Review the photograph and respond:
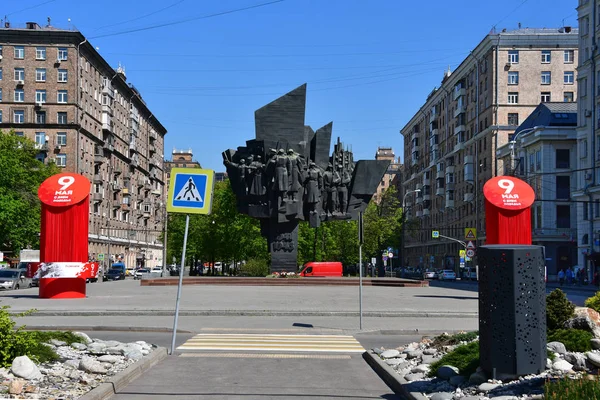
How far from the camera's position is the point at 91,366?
9680mm

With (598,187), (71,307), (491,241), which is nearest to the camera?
(71,307)

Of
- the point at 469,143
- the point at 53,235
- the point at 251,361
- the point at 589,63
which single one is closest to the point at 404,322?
the point at 251,361

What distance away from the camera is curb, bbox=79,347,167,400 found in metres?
8.26

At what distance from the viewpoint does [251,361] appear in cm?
1196

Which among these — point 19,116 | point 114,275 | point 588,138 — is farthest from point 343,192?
point 19,116

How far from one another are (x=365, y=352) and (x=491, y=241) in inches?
627

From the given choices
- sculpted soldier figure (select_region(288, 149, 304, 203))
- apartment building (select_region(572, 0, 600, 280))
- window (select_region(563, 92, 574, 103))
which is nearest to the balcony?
window (select_region(563, 92, 574, 103))

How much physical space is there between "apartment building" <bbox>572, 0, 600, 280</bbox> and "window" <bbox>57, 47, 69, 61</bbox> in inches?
2035

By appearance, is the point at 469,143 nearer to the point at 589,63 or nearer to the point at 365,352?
the point at 589,63

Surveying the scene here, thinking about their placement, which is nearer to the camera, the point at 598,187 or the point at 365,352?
the point at 365,352

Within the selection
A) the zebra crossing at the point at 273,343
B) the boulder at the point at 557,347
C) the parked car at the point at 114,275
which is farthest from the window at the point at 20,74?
the boulder at the point at 557,347

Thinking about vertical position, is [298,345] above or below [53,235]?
below

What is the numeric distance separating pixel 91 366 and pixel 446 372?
429cm

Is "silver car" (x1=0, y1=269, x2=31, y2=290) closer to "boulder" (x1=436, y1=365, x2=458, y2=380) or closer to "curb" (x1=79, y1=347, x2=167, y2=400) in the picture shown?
"curb" (x1=79, y1=347, x2=167, y2=400)
